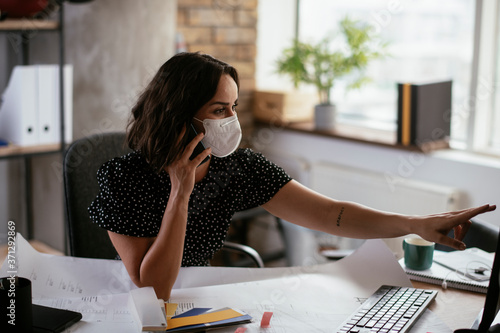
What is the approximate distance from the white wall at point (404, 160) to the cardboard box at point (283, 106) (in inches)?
3.3

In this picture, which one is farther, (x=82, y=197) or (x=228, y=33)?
(x=228, y=33)

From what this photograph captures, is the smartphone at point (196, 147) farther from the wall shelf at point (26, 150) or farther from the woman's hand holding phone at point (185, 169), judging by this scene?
the wall shelf at point (26, 150)

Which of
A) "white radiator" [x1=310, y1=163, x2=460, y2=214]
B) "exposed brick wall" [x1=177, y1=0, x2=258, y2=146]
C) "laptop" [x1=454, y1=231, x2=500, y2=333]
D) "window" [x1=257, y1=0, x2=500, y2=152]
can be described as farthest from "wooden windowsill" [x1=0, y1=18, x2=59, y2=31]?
"laptop" [x1=454, y1=231, x2=500, y2=333]

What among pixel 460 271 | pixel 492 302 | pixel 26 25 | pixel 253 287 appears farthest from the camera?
pixel 26 25

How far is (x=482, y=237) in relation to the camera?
1.66m

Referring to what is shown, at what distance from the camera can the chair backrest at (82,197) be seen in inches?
65.3

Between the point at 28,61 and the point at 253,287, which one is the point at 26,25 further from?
the point at 253,287

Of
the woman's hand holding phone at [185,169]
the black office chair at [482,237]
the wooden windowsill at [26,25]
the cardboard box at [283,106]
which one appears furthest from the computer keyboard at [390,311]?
the cardboard box at [283,106]

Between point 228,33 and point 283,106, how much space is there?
1.61 ft

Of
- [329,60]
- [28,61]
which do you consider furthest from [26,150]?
[329,60]

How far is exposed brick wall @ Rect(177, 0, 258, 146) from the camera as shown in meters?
3.06

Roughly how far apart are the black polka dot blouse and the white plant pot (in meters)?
1.48

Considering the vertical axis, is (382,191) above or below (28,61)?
below

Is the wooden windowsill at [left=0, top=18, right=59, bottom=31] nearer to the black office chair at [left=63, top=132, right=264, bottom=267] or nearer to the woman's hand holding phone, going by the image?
the black office chair at [left=63, top=132, right=264, bottom=267]
